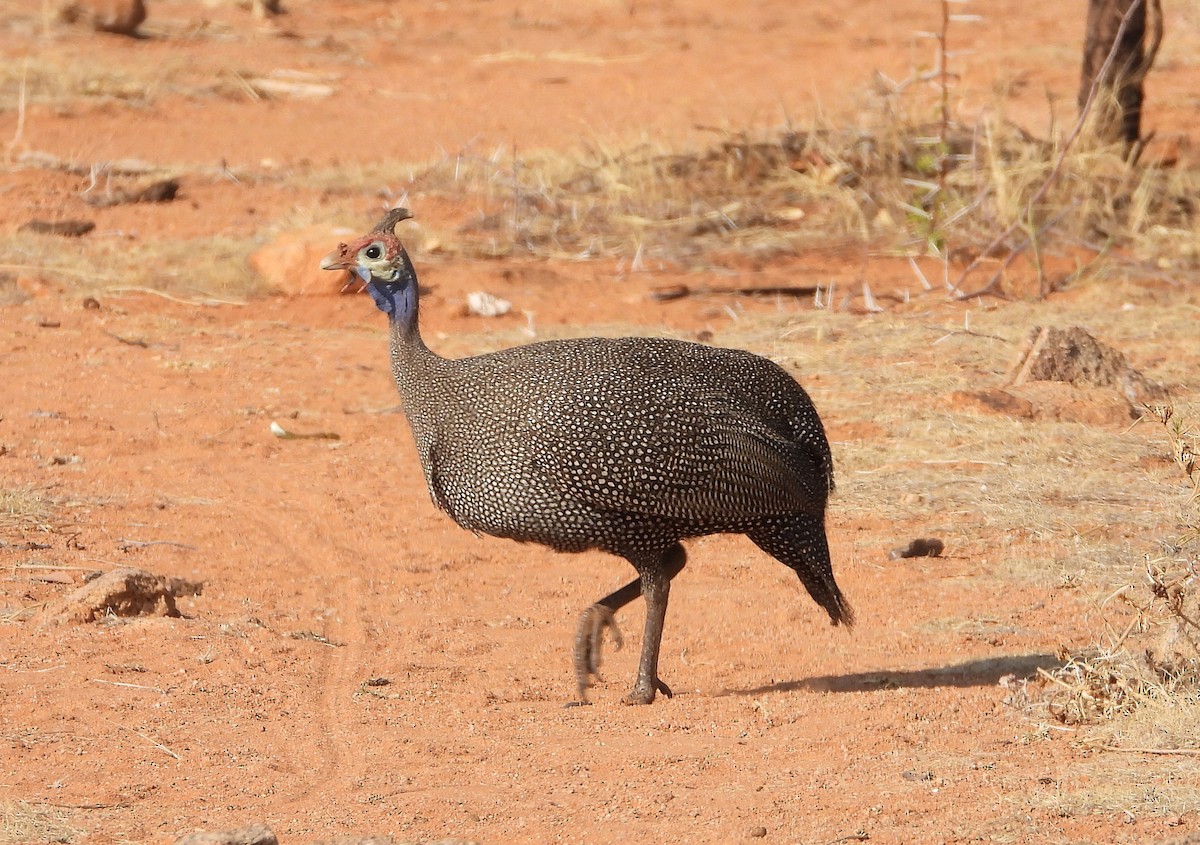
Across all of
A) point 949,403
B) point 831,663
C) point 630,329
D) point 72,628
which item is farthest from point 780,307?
point 72,628

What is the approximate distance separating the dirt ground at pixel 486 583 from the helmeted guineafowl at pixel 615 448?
1.58ft

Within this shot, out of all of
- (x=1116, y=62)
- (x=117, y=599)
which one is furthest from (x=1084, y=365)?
(x=117, y=599)

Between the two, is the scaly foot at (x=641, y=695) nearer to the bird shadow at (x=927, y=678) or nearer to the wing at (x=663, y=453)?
the bird shadow at (x=927, y=678)

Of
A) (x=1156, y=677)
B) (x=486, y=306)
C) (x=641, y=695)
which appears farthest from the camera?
(x=486, y=306)

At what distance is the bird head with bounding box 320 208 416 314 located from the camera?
5418 millimetres

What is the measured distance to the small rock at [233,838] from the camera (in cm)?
343

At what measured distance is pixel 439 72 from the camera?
60.1 feet

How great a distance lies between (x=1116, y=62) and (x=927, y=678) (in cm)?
821

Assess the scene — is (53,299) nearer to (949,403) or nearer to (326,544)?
(326,544)

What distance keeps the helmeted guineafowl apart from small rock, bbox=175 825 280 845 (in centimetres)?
173

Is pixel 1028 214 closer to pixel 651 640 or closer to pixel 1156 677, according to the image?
pixel 651 640

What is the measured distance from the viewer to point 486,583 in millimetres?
6703

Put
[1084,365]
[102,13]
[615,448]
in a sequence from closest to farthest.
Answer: [615,448]
[1084,365]
[102,13]

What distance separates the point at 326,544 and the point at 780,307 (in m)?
4.50
